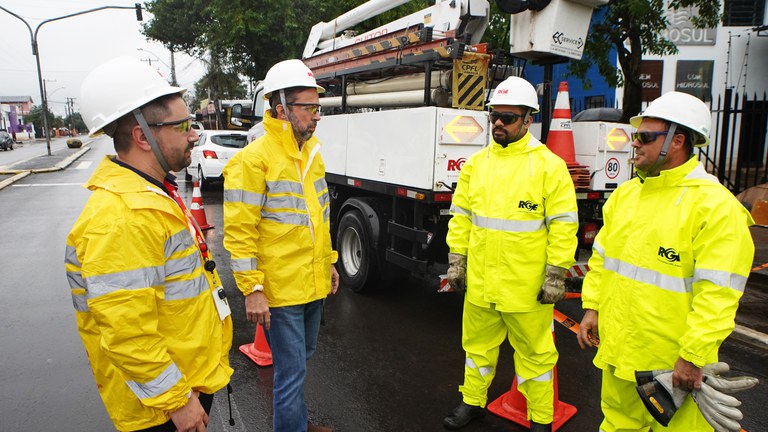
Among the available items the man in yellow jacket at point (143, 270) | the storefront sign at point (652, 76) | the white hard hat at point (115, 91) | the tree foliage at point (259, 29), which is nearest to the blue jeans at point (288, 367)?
the man in yellow jacket at point (143, 270)

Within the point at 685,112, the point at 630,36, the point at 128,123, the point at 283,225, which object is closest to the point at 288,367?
the point at 283,225

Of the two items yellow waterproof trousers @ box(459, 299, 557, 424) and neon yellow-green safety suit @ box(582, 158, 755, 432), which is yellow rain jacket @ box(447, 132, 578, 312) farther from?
neon yellow-green safety suit @ box(582, 158, 755, 432)

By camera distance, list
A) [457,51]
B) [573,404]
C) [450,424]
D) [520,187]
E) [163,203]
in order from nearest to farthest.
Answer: [163,203]
[520,187]
[450,424]
[573,404]
[457,51]

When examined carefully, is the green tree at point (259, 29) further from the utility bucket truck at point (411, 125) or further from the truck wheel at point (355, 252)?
the truck wheel at point (355, 252)

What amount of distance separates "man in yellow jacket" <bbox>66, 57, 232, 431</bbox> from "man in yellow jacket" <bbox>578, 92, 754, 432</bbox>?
5.98 ft

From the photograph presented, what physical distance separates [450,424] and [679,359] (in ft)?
5.22

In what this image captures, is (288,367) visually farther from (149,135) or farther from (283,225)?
(149,135)

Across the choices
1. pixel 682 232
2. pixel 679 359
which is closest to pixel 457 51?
pixel 682 232

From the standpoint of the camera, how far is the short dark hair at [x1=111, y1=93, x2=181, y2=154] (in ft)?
6.18

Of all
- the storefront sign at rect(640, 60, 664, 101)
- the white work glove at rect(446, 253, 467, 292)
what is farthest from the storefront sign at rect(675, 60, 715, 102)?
the white work glove at rect(446, 253, 467, 292)

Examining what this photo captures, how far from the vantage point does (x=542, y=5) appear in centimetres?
446

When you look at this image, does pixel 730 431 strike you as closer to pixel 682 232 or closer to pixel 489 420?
pixel 682 232

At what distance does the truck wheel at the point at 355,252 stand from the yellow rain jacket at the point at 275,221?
2678 millimetres

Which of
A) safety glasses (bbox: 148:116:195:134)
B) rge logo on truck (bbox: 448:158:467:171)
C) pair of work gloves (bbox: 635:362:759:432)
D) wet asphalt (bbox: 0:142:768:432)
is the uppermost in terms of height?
safety glasses (bbox: 148:116:195:134)
